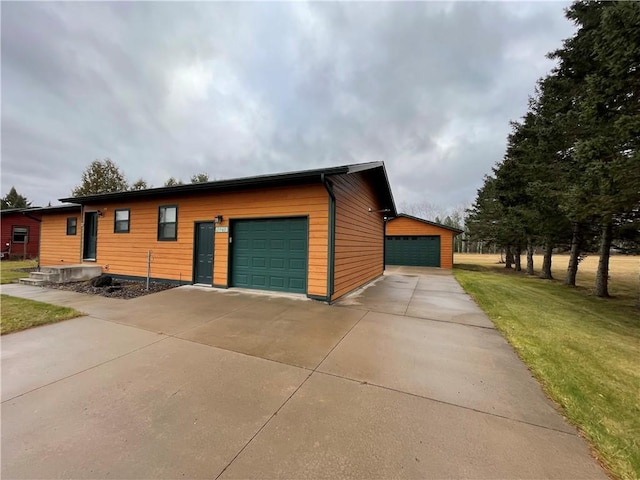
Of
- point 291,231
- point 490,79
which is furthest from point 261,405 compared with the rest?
point 490,79

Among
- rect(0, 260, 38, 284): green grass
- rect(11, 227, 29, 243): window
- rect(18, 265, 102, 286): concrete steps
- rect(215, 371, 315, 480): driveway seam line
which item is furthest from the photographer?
rect(11, 227, 29, 243): window

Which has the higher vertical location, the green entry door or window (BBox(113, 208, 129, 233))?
window (BBox(113, 208, 129, 233))

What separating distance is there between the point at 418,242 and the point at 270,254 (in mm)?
16216

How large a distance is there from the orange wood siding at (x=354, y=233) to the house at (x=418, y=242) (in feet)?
31.8

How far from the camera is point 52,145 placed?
58.6ft

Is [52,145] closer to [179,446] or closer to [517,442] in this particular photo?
[179,446]

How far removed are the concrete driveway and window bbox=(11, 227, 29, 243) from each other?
23.0m

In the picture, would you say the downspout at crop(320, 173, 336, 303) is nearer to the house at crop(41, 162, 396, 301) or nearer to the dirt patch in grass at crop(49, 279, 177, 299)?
the house at crop(41, 162, 396, 301)

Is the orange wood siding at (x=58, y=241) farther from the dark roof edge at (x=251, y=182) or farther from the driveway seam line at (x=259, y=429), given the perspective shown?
the driveway seam line at (x=259, y=429)

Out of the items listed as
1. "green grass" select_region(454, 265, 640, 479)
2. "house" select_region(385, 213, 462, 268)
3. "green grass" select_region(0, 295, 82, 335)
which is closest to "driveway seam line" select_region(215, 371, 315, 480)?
"green grass" select_region(454, 265, 640, 479)

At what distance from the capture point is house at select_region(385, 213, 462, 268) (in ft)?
64.1

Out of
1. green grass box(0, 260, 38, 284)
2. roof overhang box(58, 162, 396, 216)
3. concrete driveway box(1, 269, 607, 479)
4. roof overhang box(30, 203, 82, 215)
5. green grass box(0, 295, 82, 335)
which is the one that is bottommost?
green grass box(0, 260, 38, 284)

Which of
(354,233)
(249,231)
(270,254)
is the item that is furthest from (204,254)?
(354,233)

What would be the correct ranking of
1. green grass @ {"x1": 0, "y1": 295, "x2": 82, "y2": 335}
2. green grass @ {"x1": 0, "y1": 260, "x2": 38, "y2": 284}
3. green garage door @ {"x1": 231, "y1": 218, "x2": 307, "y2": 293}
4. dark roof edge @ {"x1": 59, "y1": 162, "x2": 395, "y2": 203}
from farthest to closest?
green grass @ {"x1": 0, "y1": 260, "x2": 38, "y2": 284} → green garage door @ {"x1": 231, "y1": 218, "x2": 307, "y2": 293} → dark roof edge @ {"x1": 59, "y1": 162, "x2": 395, "y2": 203} → green grass @ {"x1": 0, "y1": 295, "x2": 82, "y2": 335}
